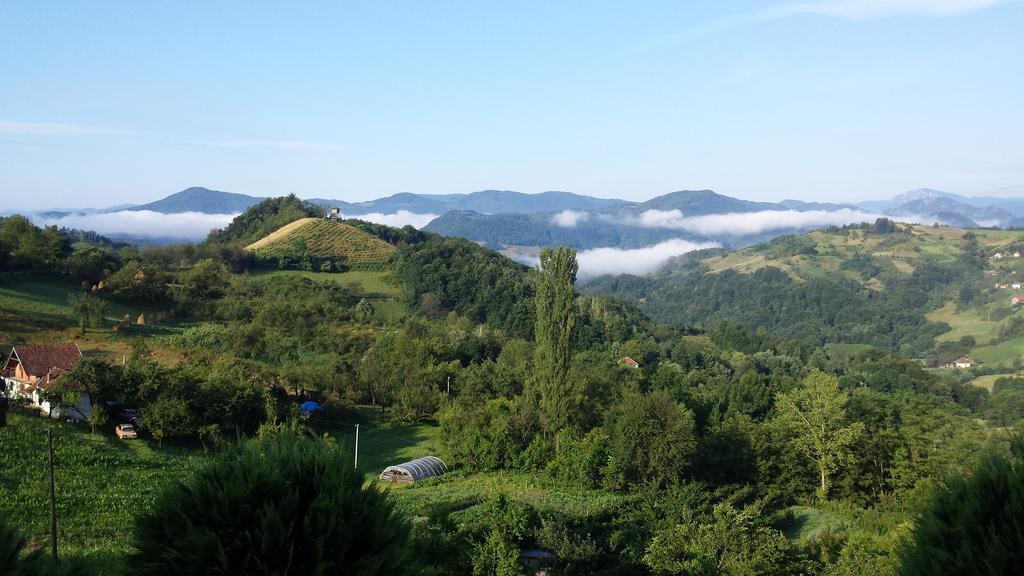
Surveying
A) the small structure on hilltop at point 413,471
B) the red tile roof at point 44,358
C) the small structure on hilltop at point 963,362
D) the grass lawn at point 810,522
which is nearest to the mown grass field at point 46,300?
the red tile roof at point 44,358

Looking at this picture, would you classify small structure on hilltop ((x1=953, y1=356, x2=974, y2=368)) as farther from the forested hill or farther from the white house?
the white house

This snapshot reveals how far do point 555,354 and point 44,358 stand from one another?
20.5 meters

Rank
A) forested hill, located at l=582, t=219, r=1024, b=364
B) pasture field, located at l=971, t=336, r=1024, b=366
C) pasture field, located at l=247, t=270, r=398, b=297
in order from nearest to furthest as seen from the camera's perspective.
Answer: pasture field, located at l=247, t=270, r=398, b=297, pasture field, located at l=971, t=336, r=1024, b=366, forested hill, located at l=582, t=219, r=1024, b=364

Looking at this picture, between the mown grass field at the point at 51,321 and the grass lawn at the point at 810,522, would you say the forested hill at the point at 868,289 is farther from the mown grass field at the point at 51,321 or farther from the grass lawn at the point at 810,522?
the mown grass field at the point at 51,321

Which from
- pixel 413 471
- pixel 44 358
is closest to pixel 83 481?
pixel 44 358

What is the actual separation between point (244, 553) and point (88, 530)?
13.2 meters

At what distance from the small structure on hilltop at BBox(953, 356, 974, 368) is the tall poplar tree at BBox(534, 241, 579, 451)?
94.6 metres

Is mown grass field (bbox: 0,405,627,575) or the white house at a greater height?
the white house

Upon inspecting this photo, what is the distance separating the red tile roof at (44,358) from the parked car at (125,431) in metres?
3.33

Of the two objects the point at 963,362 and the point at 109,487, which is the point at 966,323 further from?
the point at 109,487

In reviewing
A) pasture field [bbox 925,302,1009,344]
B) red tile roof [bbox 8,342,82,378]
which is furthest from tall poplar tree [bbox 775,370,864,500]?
pasture field [bbox 925,302,1009,344]

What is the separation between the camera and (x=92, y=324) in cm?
3678

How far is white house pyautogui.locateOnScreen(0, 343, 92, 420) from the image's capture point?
2394cm

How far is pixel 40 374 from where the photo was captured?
2550 centimetres
